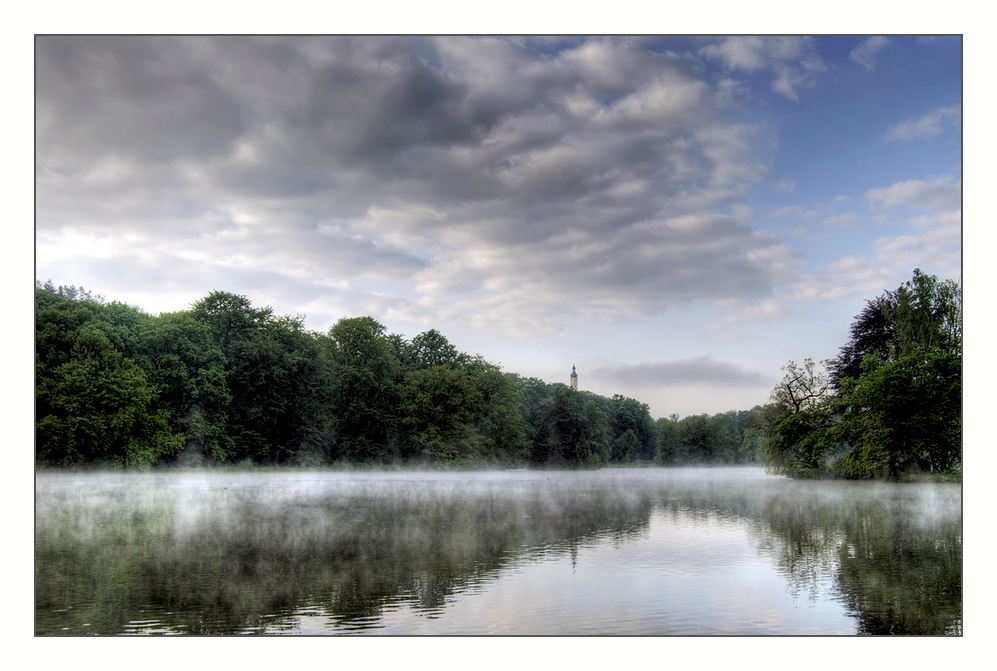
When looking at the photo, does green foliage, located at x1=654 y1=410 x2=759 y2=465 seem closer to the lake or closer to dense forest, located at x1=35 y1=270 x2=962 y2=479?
dense forest, located at x1=35 y1=270 x2=962 y2=479

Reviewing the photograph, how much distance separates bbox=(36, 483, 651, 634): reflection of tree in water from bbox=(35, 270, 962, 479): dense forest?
275 inches

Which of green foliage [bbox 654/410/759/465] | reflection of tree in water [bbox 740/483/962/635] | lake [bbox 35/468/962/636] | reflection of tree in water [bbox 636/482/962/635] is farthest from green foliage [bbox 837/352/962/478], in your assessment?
green foliage [bbox 654/410/759/465]

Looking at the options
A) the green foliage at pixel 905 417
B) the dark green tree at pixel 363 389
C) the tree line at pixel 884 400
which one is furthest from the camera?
the dark green tree at pixel 363 389

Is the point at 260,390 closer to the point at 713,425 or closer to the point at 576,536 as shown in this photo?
the point at 576,536

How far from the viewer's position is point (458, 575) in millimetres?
11344

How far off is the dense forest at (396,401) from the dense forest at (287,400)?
113mm

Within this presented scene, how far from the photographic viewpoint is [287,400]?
1855 inches

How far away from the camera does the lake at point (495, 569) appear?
8617 millimetres

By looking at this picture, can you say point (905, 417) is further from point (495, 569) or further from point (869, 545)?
point (495, 569)

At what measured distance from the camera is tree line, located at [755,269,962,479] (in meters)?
26.1

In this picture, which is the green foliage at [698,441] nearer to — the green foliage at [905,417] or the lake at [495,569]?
the green foliage at [905,417]

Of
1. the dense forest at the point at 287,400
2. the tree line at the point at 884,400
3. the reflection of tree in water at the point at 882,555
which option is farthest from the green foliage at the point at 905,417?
the dense forest at the point at 287,400

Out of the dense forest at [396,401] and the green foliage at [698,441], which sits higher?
the dense forest at [396,401]

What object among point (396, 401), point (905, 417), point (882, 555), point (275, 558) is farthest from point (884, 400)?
point (396, 401)
